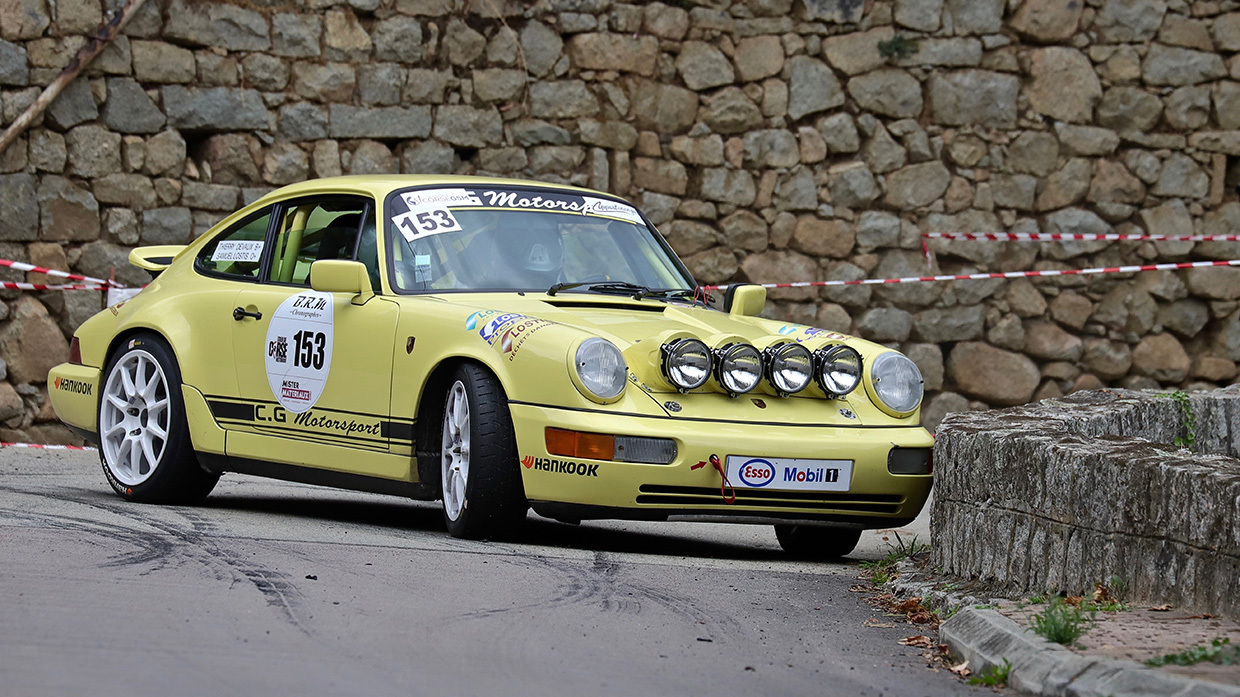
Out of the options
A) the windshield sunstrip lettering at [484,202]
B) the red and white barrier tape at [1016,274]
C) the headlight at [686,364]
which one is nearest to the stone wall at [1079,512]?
the headlight at [686,364]

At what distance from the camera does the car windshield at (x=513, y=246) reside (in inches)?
293

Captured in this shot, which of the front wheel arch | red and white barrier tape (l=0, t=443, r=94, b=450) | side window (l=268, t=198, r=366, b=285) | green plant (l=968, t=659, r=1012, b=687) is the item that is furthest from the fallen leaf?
red and white barrier tape (l=0, t=443, r=94, b=450)

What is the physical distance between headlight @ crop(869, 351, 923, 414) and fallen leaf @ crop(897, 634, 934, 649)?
74.5 inches

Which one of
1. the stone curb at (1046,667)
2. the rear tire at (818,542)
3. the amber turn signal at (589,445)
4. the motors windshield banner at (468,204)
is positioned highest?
the motors windshield banner at (468,204)

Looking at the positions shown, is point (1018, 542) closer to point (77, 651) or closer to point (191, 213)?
point (77, 651)

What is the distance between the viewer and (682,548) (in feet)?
24.3

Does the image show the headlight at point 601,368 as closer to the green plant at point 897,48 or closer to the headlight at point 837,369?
the headlight at point 837,369

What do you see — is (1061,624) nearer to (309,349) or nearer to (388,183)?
(309,349)

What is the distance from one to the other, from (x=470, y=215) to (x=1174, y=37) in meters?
8.41

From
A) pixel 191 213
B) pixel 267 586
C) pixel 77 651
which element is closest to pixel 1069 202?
pixel 191 213

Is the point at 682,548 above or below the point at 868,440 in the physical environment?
below

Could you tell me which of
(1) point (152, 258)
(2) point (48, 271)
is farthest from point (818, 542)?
(2) point (48, 271)

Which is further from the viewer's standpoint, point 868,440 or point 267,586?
point 868,440

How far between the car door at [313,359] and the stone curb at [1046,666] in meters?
2.88
